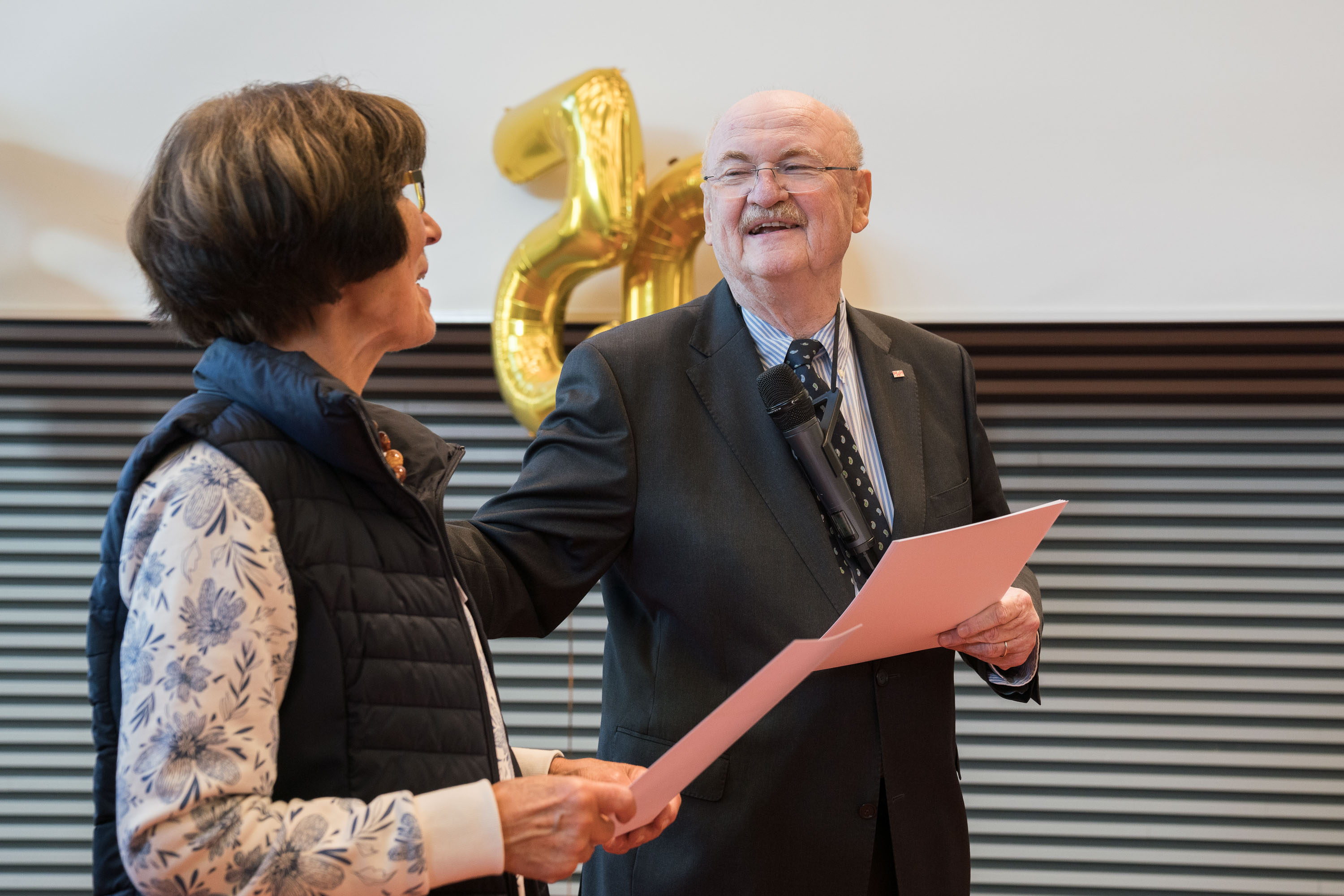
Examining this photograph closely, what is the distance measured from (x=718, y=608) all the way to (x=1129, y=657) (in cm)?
212

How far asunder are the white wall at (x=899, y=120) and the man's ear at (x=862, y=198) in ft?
3.21

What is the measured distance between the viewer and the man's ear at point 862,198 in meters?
2.09

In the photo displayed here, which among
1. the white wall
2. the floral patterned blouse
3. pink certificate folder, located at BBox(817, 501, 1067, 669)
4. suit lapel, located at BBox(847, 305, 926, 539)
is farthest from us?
the white wall

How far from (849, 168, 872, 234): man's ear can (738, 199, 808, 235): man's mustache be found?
0.18 metres

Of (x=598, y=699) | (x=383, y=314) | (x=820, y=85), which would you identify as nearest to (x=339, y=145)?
(x=383, y=314)

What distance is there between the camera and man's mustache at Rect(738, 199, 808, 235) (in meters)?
1.93

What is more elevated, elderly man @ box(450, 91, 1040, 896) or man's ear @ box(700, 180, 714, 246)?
man's ear @ box(700, 180, 714, 246)

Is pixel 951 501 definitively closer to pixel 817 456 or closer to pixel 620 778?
pixel 817 456

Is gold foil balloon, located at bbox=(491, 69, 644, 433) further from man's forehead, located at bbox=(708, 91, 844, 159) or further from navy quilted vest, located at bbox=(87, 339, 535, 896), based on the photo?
navy quilted vest, located at bbox=(87, 339, 535, 896)

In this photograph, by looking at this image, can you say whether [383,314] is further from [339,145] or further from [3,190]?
[3,190]

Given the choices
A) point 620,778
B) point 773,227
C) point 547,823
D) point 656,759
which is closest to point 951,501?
point 773,227

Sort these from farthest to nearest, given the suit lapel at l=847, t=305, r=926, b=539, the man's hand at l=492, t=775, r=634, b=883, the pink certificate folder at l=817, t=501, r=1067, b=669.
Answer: the suit lapel at l=847, t=305, r=926, b=539 < the pink certificate folder at l=817, t=501, r=1067, b=669 < the man's hand at l=492, t=775, r=634, b=883

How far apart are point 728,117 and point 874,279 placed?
1.22 meters

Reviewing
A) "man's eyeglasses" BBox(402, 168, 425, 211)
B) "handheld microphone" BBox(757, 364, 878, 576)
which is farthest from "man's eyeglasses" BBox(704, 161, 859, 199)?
"man's eyeglasses" BBox(402, 168, 425, 211)
